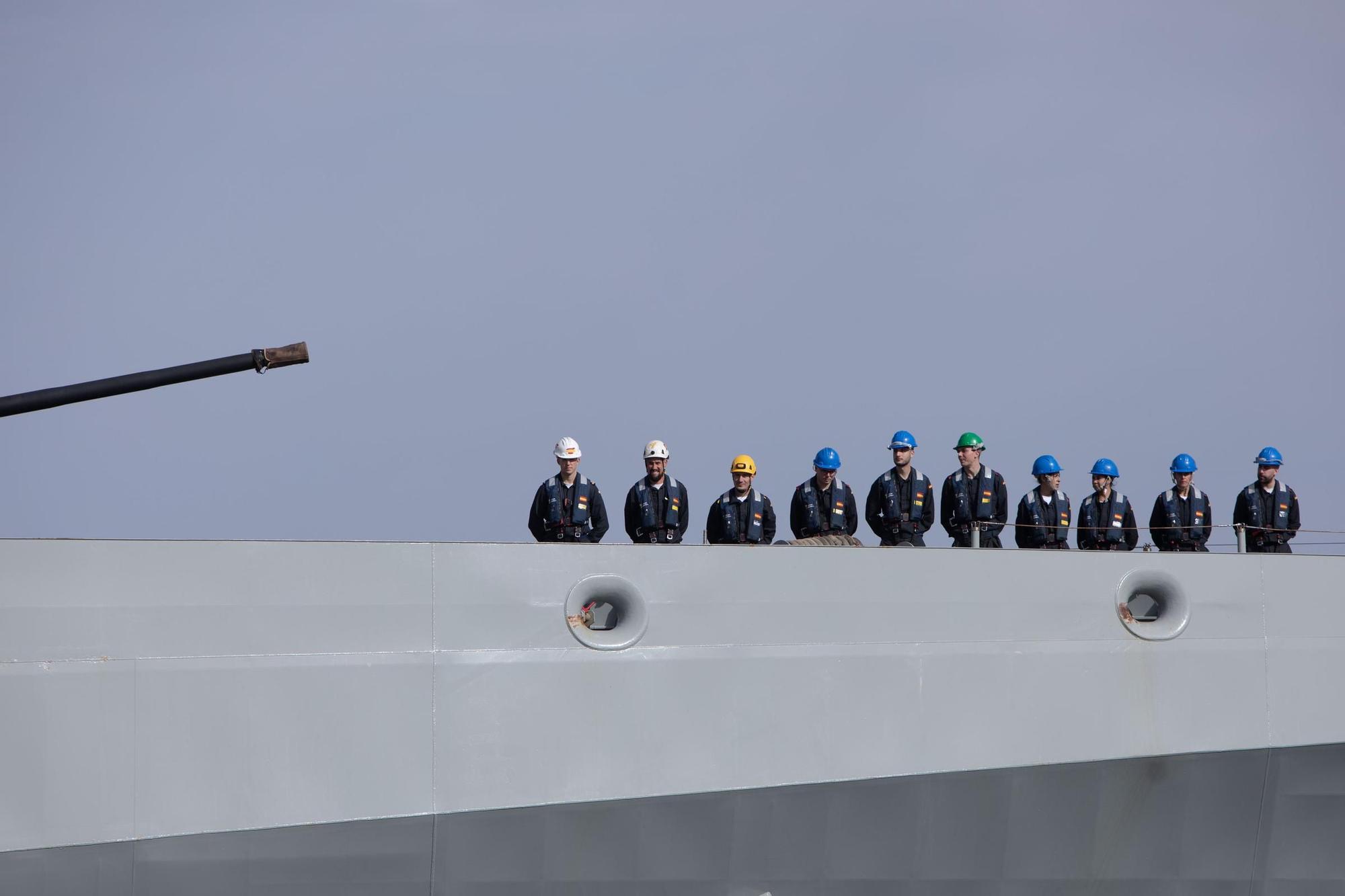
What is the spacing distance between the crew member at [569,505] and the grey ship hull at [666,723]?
3.14 ft

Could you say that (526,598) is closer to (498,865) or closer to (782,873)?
(498,865)

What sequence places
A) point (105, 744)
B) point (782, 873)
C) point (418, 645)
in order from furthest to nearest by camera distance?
point (782, 873), point (418, 645), point (105, 744)

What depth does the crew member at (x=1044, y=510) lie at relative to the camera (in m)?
12.0

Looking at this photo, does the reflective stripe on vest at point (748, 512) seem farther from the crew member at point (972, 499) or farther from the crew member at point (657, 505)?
the crew member at point (972, 499)

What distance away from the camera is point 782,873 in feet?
32.0

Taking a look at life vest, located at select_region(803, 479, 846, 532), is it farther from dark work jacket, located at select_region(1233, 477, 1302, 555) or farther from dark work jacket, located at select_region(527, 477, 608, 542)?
dark work jacket, located at select_region(1233, 477, 1302, 555)

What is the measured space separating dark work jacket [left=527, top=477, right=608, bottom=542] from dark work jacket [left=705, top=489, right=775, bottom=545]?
0.94 meters

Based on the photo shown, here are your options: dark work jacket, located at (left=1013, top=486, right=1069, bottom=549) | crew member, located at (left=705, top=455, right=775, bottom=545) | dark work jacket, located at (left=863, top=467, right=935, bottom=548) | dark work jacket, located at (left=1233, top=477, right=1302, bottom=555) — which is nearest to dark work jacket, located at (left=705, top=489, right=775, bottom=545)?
crew member, located at (left=705, top=455, right=775, bottom=545)

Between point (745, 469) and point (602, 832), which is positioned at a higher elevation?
point (745, 469)

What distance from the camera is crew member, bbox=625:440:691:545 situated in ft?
35.3

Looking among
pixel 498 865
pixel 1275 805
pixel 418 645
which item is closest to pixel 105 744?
pixel 418 645

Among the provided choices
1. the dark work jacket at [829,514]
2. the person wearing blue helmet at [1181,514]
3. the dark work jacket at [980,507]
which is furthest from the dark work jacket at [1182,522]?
the dark work jacket at [829,514]

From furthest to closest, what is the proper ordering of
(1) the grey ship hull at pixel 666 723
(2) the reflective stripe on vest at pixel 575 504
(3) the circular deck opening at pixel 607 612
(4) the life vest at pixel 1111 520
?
(4) the life vest at pixel 1111 520, (2) the reflective stripe on vest at pixel 575 504, (3) the circular deck opening at pixel 607 612, (1) the grey ship hull at pixel 666 723

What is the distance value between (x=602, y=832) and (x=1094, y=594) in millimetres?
4199
